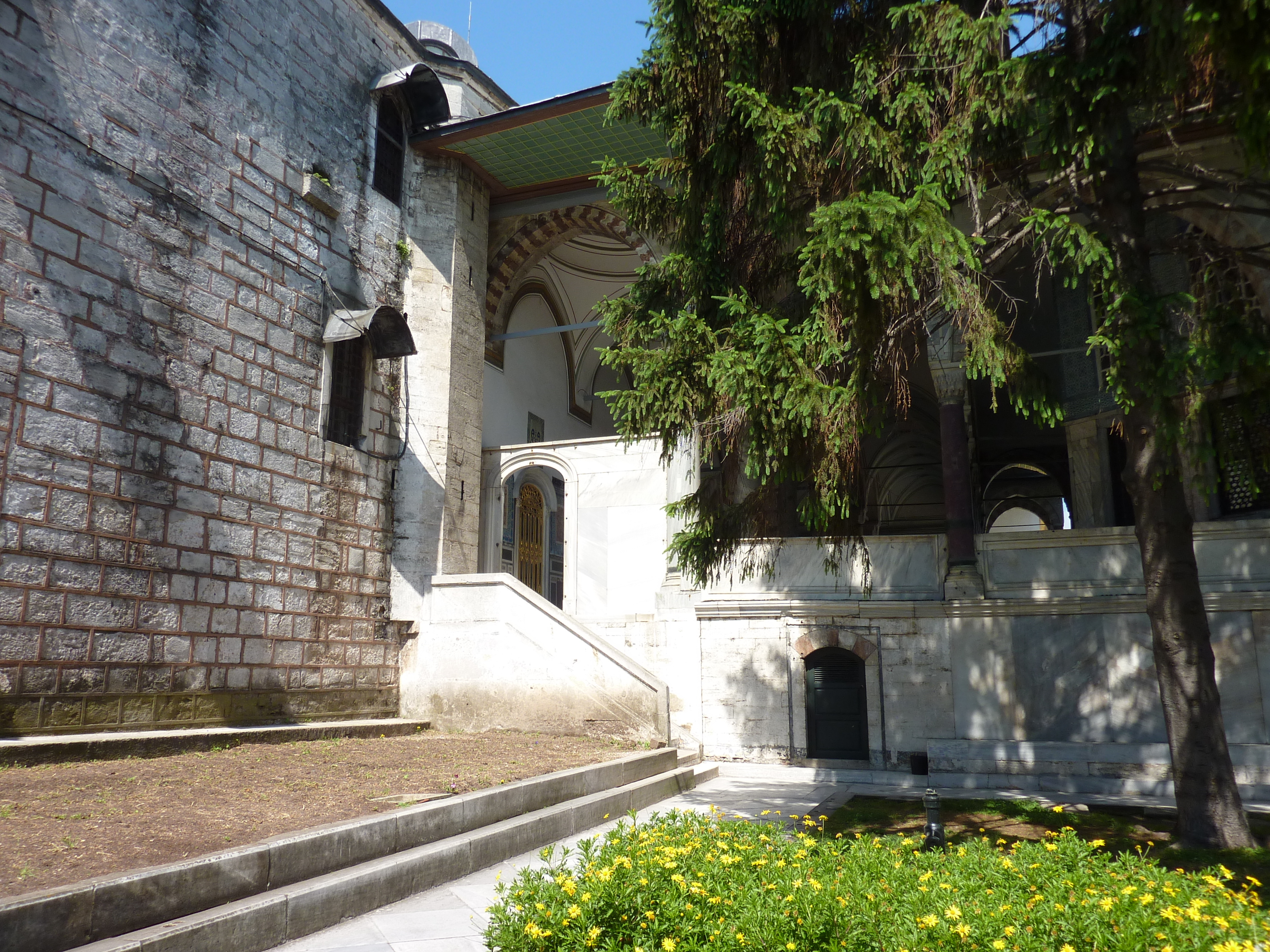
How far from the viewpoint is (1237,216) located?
11.4m

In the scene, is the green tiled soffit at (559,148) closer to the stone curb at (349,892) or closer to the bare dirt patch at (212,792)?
the bare dirt patch at (212,792)

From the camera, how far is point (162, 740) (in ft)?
26.6

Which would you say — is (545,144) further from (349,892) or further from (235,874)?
(235,874)

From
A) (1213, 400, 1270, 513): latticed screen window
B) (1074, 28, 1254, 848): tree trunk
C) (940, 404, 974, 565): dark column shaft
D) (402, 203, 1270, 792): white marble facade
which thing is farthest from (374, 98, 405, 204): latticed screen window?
(1213, 400, 1270, 513): latticed screen window

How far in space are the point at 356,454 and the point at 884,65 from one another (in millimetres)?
8129

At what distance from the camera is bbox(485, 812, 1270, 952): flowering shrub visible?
3.25 meters

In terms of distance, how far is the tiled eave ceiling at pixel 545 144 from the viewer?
12461 millimetres

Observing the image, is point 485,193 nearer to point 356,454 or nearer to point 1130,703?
point 356,454

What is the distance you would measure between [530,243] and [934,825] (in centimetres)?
1175

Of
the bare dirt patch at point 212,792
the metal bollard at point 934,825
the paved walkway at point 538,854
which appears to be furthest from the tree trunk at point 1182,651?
the bare dirt patch at point 212,792

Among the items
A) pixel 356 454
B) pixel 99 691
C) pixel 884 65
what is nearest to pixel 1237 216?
pixel 884 65

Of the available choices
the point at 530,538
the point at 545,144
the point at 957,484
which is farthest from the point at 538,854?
the point at 545,144

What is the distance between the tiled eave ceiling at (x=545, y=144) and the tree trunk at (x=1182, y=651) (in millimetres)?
8132

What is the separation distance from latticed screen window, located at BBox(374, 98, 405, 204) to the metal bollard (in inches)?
429
